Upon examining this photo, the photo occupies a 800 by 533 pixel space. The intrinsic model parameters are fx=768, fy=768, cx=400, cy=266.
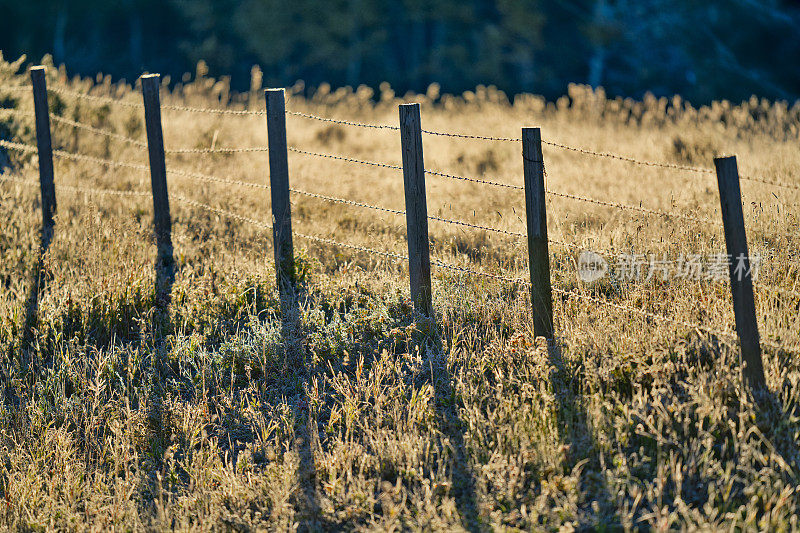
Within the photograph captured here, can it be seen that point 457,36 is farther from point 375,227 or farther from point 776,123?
point 375,227

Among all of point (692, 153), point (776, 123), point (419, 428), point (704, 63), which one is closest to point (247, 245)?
point (419, 428)

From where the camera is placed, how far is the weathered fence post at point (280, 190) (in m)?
5.94

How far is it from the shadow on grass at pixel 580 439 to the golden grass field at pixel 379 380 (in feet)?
0.04

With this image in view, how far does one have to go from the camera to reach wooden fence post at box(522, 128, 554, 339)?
439 cm

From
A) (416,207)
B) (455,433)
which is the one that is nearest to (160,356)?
(416,207)

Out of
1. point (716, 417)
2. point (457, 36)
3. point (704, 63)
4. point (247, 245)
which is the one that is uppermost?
point (457, 36)

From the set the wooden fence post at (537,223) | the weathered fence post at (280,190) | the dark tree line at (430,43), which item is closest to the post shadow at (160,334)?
the weathered fence post at (280,190)

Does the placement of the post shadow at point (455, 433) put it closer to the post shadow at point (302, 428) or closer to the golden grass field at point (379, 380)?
the golden grass field at point (379, 380)

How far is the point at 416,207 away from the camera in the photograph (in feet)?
16.7

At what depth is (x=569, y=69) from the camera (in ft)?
101

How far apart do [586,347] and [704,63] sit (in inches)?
1166

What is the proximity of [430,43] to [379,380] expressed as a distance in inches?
1221

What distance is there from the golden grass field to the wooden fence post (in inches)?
9.2

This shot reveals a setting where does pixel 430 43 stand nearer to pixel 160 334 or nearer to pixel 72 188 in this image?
pixel 72 188
